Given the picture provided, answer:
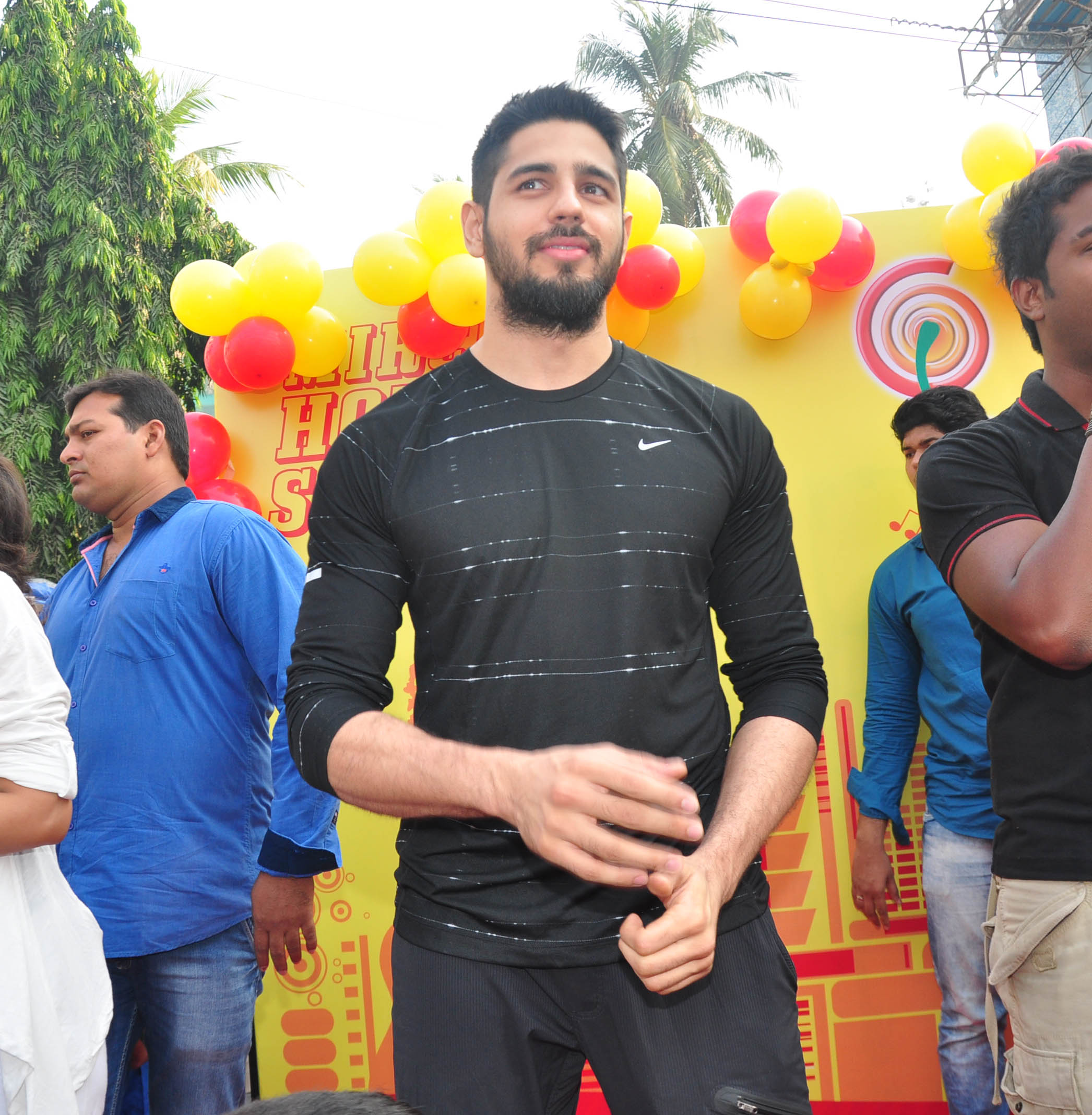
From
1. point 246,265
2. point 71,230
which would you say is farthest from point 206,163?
point 246,265

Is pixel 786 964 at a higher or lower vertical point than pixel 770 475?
lower

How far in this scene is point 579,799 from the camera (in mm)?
859

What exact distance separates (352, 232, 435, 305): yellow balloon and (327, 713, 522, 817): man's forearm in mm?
2250

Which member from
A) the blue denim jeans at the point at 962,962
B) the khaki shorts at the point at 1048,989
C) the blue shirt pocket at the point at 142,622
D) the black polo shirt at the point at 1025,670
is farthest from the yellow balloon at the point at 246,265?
the khaki shorts at the point at 1048,989

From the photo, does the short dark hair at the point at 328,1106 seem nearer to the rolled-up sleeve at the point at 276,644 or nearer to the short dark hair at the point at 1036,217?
the rolled-up sleeve at the point at 276,644

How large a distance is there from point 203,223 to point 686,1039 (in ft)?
36.0

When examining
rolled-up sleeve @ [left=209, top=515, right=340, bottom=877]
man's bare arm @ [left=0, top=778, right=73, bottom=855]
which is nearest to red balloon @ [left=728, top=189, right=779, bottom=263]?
rolled-up sleeve @ [left=209, top=515, right=340, bottom=877]

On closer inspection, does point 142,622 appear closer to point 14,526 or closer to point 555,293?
point 14,526

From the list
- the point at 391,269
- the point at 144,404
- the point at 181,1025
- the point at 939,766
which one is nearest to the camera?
the point at 181,1025

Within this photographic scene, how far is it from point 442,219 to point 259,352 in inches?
28.6

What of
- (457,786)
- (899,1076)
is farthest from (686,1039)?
(899,1076)

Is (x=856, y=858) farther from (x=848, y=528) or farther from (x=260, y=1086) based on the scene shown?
(x=260, y=1086)

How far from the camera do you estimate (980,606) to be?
1.45 meters

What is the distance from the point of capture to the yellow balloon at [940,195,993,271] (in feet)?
10.3
